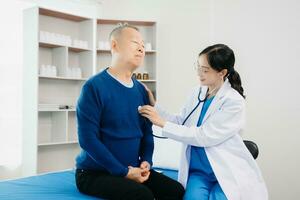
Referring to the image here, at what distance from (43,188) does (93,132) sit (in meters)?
0.50

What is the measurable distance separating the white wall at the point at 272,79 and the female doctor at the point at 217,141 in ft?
4.80

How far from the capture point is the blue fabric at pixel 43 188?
1.52 meters

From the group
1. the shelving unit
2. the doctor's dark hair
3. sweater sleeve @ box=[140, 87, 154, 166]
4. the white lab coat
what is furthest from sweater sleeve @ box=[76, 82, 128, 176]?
the shelving unit

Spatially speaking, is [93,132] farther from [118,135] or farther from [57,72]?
[57,72]

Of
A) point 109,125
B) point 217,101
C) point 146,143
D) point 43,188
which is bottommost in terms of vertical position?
point 43,188

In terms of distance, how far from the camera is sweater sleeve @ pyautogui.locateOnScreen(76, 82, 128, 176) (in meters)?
1.42

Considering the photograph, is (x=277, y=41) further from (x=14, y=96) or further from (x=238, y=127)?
(x=14, y=96)

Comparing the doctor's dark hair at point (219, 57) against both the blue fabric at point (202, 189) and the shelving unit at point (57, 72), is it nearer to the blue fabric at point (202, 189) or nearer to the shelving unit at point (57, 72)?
the blue fabric at point (202, 189)

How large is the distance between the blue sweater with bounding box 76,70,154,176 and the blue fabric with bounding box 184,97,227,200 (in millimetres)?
297

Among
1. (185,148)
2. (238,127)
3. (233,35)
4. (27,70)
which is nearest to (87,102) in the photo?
(185,148)

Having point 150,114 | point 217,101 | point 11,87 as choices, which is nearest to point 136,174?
point 150,114

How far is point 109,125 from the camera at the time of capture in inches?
60.0

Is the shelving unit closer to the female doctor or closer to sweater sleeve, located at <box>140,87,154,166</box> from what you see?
sweater sleeve, located at <box>140,87,154,166</box>

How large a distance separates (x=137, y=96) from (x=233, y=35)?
6.67 ft
